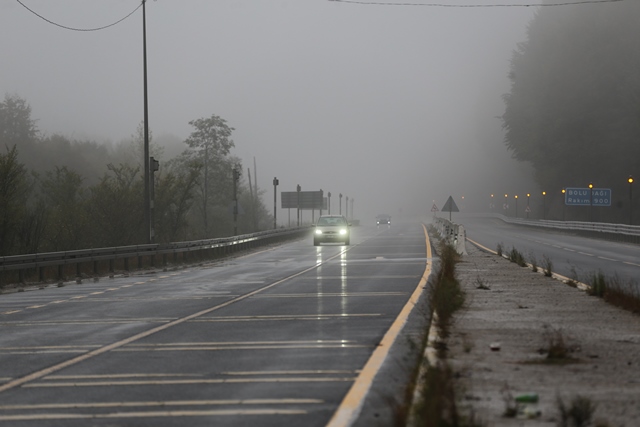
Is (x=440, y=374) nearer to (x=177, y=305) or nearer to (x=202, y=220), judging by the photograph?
(x=177, y=305)

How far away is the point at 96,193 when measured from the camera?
5194cm

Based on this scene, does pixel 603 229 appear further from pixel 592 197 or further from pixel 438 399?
pixel 438 399

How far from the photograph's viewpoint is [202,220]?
4611 inches

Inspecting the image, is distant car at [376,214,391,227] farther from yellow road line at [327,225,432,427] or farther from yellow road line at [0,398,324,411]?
yellow road line at [0,398,324,411]

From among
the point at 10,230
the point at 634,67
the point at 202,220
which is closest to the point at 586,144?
the point at 634,67

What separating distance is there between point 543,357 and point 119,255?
25.6 meters

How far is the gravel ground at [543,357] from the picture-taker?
7.64 m

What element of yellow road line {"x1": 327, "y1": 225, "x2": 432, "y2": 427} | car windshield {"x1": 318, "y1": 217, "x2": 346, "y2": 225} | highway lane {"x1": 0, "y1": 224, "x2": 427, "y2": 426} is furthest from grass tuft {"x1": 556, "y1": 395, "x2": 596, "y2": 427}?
car windshield {"x1": 318, "y1": 217, "x2": 346, "y2": 225}

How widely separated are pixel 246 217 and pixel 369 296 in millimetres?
108749

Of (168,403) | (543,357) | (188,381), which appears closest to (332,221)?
(543,357)

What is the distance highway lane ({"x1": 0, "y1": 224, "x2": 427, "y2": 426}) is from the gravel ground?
121 centimetres

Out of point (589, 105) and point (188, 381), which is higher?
point (589, 105)

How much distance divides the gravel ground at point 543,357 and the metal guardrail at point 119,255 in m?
14.8

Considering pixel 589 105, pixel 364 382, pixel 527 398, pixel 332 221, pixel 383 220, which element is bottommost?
pixel 383 220
